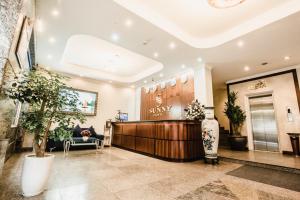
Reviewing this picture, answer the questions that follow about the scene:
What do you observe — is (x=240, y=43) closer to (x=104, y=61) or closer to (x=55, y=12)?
(x=55, y=12)

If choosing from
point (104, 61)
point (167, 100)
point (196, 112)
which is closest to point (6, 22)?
point (196, 112)

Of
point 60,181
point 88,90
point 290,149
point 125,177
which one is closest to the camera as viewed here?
point 60,181

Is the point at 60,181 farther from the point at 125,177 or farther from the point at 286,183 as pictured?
the point at 286,183

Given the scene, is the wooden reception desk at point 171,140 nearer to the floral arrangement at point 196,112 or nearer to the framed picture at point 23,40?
the floral arrangement at point 196,112

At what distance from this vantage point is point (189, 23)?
4262 mm

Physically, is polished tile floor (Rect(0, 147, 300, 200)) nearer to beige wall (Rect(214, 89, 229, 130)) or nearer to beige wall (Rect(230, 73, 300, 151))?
beige wall (Rect(230, 73, 300, 151))

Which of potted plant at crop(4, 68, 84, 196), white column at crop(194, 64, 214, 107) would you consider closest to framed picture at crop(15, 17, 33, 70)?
potted plant at crop(4, 68, 84, 196)

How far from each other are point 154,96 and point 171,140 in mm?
4225

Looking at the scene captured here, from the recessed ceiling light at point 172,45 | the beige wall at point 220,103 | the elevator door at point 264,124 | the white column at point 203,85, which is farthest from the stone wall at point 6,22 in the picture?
the beige wall at point 220,103

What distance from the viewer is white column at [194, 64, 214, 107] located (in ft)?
19.0

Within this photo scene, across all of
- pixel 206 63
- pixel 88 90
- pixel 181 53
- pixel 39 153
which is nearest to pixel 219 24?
pixel 181 53

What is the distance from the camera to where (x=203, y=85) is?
232 inches

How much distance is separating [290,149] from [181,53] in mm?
5545

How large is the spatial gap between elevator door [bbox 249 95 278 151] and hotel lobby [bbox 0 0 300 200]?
42 mm
